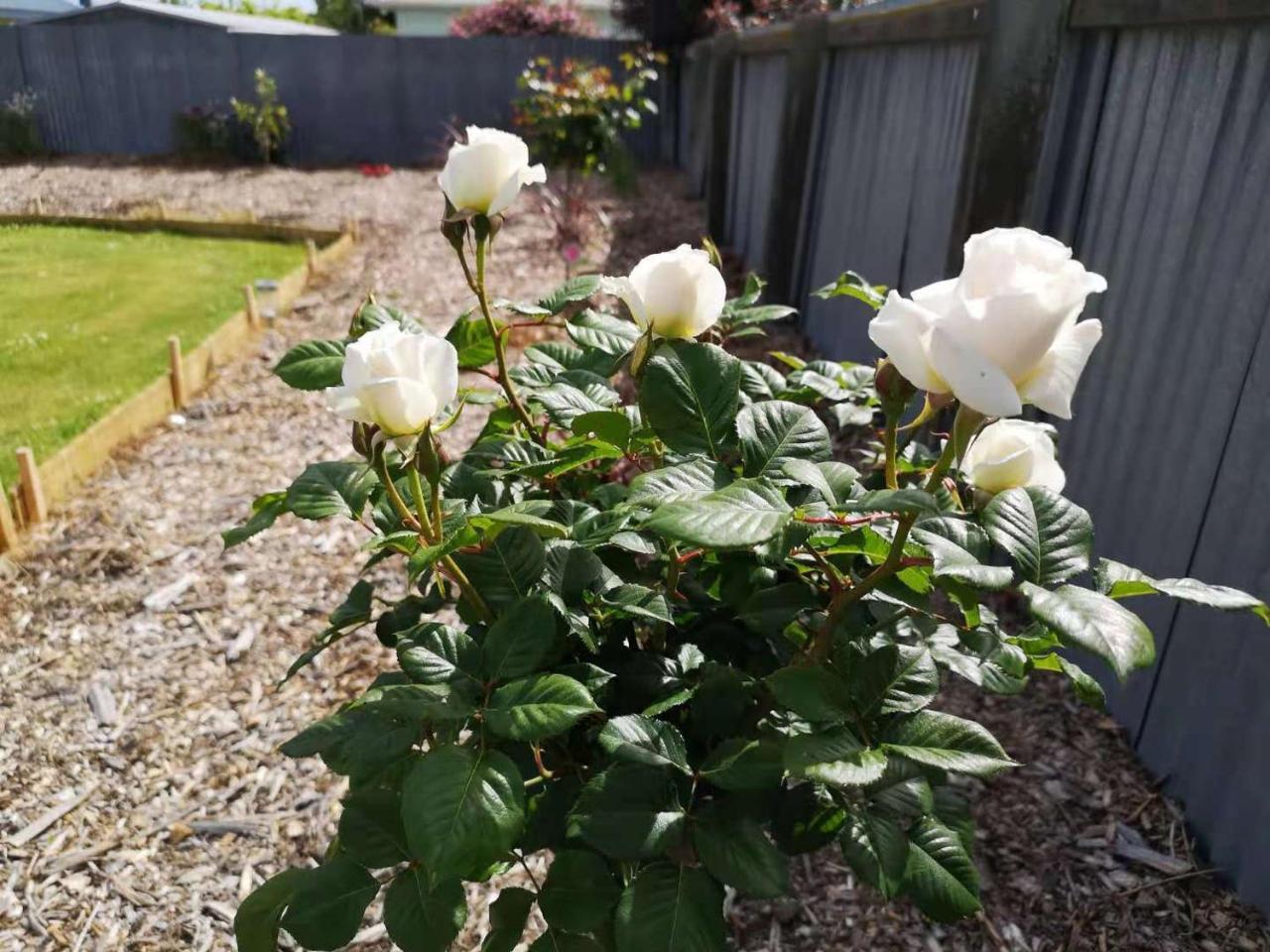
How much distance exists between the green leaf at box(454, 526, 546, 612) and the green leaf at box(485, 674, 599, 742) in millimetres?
157

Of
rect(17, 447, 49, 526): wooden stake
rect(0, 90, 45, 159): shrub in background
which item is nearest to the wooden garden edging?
rect(17, 447, 49, 526): wooden stake

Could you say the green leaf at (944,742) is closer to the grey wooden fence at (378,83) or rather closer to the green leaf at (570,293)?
the green leaf at (570,293)

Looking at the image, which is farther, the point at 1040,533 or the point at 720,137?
the point at 720,137

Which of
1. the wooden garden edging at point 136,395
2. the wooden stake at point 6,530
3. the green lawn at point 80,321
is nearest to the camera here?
the wooden stake at point 6,530

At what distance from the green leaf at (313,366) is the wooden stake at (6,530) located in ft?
7.44

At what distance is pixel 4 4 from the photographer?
2.86m

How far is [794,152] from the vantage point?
184 inches

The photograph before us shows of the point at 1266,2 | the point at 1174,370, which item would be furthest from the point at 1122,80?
the point at 1174,370

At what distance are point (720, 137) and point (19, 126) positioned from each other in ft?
14.7

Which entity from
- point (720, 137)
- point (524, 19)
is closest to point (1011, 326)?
point (720, 137)

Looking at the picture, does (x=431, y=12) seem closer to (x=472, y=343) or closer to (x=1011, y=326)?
(x=472, y=343)

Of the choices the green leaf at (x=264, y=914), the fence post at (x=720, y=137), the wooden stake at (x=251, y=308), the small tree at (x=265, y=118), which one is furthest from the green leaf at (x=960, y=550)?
the small tree at (x=265, y=118)

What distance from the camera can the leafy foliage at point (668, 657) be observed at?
2.75 ft

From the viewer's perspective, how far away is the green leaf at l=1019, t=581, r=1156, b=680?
67cm
